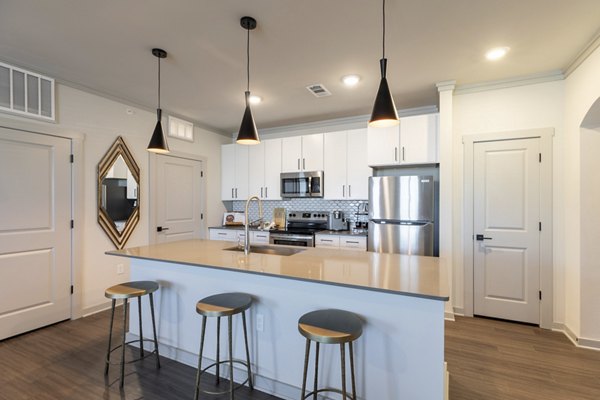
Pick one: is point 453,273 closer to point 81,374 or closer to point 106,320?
point 81,374

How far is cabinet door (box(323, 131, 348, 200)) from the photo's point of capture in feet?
14.0

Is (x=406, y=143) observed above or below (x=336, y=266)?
above

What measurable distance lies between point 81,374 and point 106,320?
1.12 metres

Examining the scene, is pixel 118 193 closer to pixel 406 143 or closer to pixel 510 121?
pixel 406 143

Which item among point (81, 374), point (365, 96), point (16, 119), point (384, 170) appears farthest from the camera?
point (384, 170)

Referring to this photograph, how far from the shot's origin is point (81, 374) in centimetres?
226

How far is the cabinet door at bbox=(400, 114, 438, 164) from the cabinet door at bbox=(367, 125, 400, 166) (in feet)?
0.24

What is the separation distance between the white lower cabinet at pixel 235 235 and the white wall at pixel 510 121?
105 inches

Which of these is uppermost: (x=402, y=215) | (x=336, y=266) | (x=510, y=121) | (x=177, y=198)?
(x=510, y=121)

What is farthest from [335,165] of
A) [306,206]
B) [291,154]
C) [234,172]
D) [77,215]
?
[77,215]

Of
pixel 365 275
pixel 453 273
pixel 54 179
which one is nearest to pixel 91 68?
pixel 54 179

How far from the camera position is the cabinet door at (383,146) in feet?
12.3

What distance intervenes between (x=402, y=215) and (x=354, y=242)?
2.44 ft

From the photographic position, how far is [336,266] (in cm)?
202
